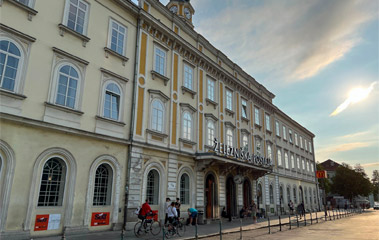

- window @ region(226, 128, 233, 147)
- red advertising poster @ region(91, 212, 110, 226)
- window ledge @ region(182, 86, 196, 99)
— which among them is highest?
window ledge @ region(182, 86, 196, 99)

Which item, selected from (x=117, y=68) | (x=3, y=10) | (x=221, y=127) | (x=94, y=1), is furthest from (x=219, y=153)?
(x=3, y=10)

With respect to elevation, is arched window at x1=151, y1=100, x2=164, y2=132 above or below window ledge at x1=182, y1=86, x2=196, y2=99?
below

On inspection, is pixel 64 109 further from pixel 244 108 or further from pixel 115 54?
pixel 244 108

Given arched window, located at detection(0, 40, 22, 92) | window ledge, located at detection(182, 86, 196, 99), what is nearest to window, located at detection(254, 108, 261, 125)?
window ledge, located at detection(182, 86, 196, 99)

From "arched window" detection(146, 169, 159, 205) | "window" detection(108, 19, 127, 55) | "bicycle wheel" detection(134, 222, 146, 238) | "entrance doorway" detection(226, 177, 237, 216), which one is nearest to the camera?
"bicycle wheel" detection(134, 222, 146, 238)

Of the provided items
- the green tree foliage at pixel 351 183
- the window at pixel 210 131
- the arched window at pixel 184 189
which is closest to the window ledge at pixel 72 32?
the arched window at pixel 184 189

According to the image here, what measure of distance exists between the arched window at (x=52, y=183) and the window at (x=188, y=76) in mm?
11111

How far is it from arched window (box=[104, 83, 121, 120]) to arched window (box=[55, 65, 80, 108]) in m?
1.85

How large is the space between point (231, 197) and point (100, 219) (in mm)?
13411

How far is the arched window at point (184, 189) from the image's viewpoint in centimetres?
1912

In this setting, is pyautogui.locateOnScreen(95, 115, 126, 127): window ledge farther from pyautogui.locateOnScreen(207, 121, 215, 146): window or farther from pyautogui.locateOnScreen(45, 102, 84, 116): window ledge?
pyautogui.locateOnScreen(207, 121, 215, 146): window

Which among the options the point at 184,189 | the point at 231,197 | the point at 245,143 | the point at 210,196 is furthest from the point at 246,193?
the point at 184,189

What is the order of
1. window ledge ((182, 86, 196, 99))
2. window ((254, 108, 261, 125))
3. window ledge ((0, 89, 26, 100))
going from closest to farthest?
1. window ledge ((0, 89, 26, 100))
2. window ledge ((182, 86, 196, 99))
3. window ((254, 108, 261, 125))

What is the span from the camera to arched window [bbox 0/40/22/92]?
36.8ft
